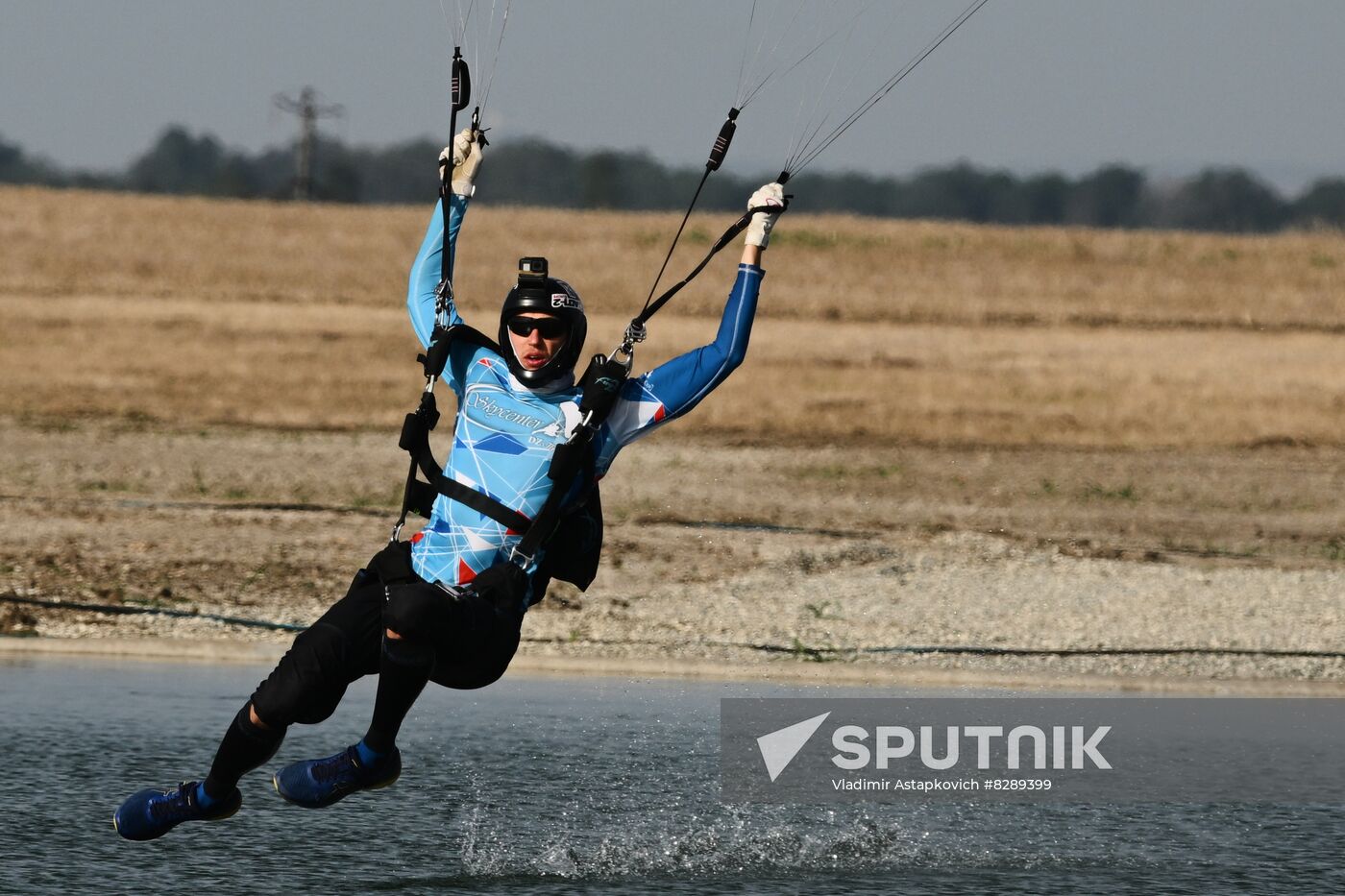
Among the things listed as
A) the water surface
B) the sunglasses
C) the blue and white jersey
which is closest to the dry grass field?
the water surface

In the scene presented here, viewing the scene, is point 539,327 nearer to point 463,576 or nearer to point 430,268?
point 430,268

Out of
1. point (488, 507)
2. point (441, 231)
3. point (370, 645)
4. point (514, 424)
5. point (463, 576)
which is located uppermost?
Answer: point (441, 231)

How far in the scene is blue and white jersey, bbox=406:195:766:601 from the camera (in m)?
6.21

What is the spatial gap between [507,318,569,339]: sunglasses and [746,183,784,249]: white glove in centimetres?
66

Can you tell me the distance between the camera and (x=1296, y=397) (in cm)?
2792

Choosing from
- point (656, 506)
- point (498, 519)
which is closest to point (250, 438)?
point (656, 506)

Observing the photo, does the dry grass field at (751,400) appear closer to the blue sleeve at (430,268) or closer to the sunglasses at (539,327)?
the blue sleeve at (430,268)

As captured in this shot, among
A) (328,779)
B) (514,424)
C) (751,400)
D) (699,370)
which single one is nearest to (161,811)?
(328,779)

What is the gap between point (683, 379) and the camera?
6.41m

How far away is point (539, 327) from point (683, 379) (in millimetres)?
489

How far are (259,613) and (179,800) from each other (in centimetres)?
573

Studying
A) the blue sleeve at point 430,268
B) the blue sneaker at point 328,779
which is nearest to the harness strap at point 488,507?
the blue sleeve at point 430,268

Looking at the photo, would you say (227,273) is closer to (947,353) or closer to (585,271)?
(585,271)

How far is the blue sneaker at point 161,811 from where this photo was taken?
621 cm
